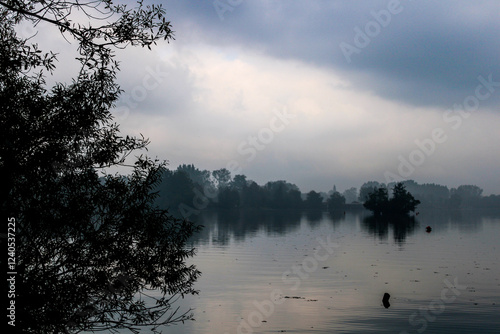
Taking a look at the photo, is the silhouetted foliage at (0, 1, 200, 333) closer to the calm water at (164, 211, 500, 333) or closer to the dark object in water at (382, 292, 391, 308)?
the calm water at (164, 211, 500, 333)

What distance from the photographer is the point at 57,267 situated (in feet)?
43.0

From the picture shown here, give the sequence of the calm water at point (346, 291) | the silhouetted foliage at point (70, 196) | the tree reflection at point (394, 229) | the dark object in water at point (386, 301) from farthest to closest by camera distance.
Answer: the tree reflection at point (394, 229) → the dark object in water at point (386, 301) → the calm water at point (346, 291) → the silhouetted foliage at point (70, 196)

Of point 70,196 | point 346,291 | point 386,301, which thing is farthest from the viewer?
point 346,291

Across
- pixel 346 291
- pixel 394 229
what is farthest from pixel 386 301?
pixel 394 229

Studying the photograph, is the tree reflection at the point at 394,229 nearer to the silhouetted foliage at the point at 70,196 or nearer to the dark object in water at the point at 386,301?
the dark object in water at the point at 386,301

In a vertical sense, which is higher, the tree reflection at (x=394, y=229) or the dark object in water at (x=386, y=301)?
the tree reflection at (x=394, y=229)

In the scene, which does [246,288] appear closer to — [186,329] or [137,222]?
[186,329]

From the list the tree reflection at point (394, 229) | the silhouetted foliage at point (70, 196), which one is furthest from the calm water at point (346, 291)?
the tree reflection at point (394, 229)

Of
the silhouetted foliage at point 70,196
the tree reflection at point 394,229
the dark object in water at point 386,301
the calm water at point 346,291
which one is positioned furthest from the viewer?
the tree reflection at point 394,229

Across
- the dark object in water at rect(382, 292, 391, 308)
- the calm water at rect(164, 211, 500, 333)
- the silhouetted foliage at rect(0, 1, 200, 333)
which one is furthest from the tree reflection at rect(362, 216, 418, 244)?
the silhouetted foliage at rect(0, 1, 200, 333)

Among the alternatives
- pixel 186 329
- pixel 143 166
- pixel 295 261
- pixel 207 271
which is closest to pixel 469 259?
pixel 295 261

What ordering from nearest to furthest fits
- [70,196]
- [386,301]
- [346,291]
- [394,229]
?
[70,196] < [386,301] < [346,291] < [394,229]

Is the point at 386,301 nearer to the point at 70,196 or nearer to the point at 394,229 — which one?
the point at 70,196

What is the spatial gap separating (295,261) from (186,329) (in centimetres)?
3021
